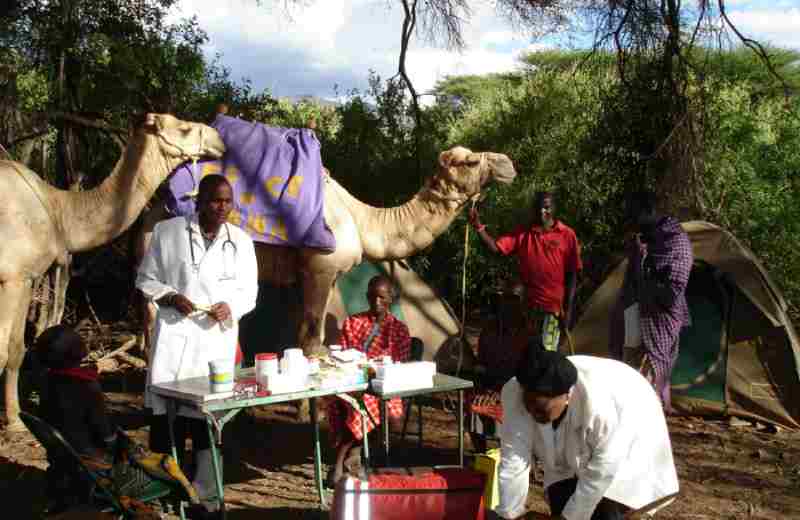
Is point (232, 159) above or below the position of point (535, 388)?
above

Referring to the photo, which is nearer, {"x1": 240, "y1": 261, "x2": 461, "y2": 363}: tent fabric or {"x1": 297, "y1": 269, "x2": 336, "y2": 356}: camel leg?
{"x1": 297, "y1": 269, "x2": 336, "y2": 356}: camel leg

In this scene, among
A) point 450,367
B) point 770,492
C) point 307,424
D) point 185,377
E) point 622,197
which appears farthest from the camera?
point 622,197

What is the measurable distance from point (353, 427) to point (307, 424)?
1947 mm

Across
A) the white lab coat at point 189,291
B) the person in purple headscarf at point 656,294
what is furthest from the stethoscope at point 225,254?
the person in purple headscarf at point 656,294

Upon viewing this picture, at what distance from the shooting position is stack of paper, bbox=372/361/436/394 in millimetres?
4395

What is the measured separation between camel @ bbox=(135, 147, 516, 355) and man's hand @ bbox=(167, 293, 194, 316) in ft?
6.33

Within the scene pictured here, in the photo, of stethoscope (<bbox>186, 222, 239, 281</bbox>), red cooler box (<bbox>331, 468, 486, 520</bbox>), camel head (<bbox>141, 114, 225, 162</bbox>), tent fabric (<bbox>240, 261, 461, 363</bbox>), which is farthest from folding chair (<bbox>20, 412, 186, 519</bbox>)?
tent fabric (<bbox>240, 261, 461, 363</bbox>)

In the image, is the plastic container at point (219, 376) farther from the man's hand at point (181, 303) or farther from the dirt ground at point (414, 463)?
the dirt ground at point (414, 463)

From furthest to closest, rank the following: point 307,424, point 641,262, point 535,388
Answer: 1. point 307,424
2. point 641,262
3. point 535,388

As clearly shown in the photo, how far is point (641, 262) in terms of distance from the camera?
19.5 feet

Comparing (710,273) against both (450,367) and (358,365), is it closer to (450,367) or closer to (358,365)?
(450,367)

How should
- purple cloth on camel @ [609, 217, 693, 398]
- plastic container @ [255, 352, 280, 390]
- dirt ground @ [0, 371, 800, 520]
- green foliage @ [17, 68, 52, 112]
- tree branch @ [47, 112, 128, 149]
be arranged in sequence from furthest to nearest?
1. green foliage @ [17, 68, 52, 112]
2. tree branch @ [47, 112, 128, 149]
3. purple cloth on camel @ [609, 217, 693, 398]
4. dirt ground @ [0, 371, 800, 520]
5. plastic container @ [255, 352, 280, 390]

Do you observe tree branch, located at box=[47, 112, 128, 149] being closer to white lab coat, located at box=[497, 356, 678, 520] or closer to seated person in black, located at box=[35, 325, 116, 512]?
seated person in black, located at box=[35, 325, 116, 512]

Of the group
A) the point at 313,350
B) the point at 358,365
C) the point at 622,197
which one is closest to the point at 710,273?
the point at 622,197
